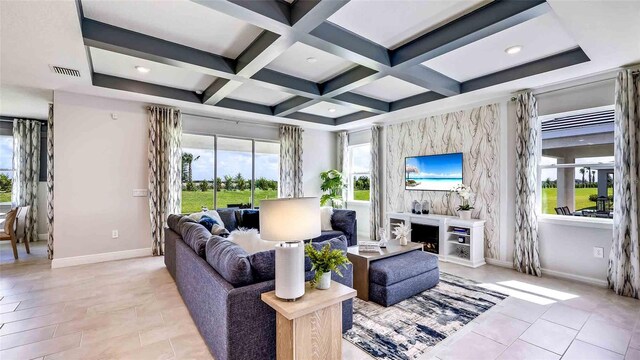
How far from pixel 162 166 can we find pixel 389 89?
4090 millimetres

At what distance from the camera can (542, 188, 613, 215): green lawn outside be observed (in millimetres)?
3799

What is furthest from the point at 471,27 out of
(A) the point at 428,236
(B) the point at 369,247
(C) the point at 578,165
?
(A) the point at 428,236

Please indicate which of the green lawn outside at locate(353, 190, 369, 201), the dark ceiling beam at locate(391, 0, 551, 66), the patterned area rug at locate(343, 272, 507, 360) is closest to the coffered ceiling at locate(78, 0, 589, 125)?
the dark ceiling beam at locate(391, 0, 551, 66)

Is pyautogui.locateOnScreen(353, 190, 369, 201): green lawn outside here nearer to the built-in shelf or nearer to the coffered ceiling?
the built-in shelf

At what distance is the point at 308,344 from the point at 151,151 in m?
4.54

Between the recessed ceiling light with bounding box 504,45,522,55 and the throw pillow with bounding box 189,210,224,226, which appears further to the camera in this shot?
the throw pillow with bounding box 189,210,224,226

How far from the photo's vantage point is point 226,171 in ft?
19.7

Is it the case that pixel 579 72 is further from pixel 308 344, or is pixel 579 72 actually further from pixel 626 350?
pixel 308 344

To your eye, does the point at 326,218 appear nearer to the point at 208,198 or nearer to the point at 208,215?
the point at 208,215

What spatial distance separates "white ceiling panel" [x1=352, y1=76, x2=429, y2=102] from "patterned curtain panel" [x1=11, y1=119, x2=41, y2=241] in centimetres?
684

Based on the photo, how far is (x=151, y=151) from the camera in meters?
4.94

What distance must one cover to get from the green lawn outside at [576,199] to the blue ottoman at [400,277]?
2.06 meters

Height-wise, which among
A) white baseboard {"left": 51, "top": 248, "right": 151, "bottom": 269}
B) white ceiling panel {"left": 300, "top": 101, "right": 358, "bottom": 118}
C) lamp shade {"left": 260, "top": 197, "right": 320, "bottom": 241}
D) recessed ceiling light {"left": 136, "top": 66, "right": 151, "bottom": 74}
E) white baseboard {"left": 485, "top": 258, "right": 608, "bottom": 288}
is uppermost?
recessed ceiling light {"left": 136, "top": 66, "right": 151, "bottom": 74}

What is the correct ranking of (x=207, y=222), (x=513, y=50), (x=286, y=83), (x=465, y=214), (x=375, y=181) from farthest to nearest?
(x=375, y=181) < (x=465, y=214) < (x=286, y=83) < (x=207, y=222) < (x=513, y=50)
